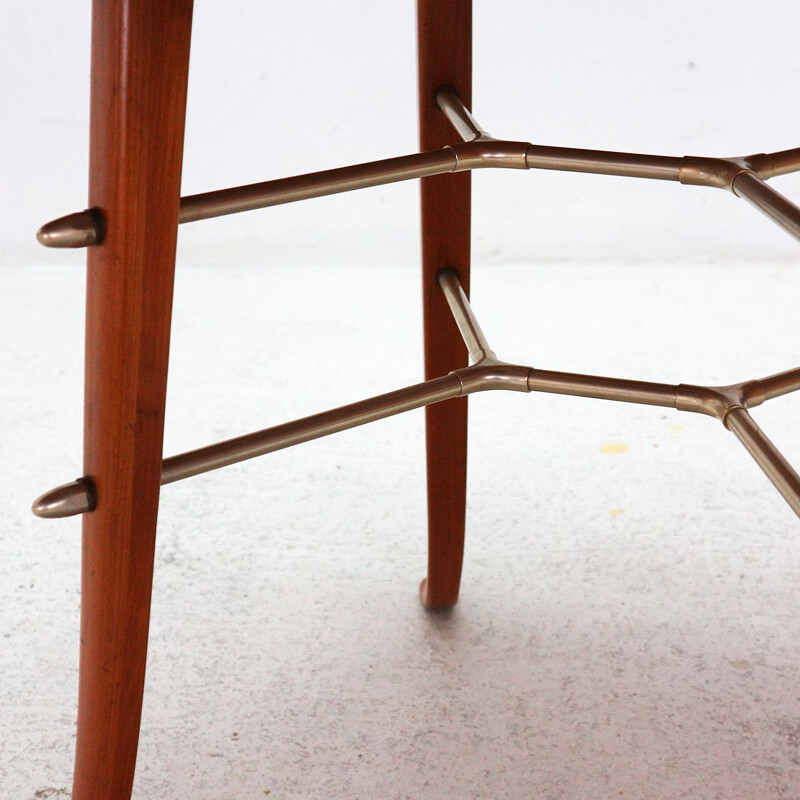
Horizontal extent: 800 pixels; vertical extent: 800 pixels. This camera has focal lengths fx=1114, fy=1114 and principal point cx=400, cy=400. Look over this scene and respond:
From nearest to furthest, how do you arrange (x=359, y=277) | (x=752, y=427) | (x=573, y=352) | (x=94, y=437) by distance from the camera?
(x=94, y=437)
(x=752, y=427)
(x=573, y=352)
(x=359, y=277)

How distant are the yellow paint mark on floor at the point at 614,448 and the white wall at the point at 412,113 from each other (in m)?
1.01

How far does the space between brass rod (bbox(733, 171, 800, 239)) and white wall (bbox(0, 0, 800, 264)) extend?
63.8 inches

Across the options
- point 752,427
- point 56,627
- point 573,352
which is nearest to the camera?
point 752,427

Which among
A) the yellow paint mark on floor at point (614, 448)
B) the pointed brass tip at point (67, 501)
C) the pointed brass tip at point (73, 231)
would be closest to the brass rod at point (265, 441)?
the pointed brass tip at point (67, 501)

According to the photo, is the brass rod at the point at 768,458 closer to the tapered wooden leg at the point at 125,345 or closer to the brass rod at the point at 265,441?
the brass rod at the point at 265,441

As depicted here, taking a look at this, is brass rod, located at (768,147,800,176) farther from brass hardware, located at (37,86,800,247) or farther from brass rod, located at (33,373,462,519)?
brass rod, located at (33,373,462,519)

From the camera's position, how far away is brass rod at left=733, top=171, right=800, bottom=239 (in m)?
0.73

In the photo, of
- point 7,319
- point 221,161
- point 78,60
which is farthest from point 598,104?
point 7,319

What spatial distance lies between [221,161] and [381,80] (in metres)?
0.39

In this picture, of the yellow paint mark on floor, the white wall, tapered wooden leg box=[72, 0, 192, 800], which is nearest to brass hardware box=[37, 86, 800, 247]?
tapered wooden leg box=[72, 0, 192, 800]

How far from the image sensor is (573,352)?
185 cm

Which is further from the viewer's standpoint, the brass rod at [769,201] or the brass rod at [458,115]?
the brass rod at [458,115]

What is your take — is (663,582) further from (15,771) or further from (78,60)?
(78,60)

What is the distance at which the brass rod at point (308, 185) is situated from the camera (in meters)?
0.71
